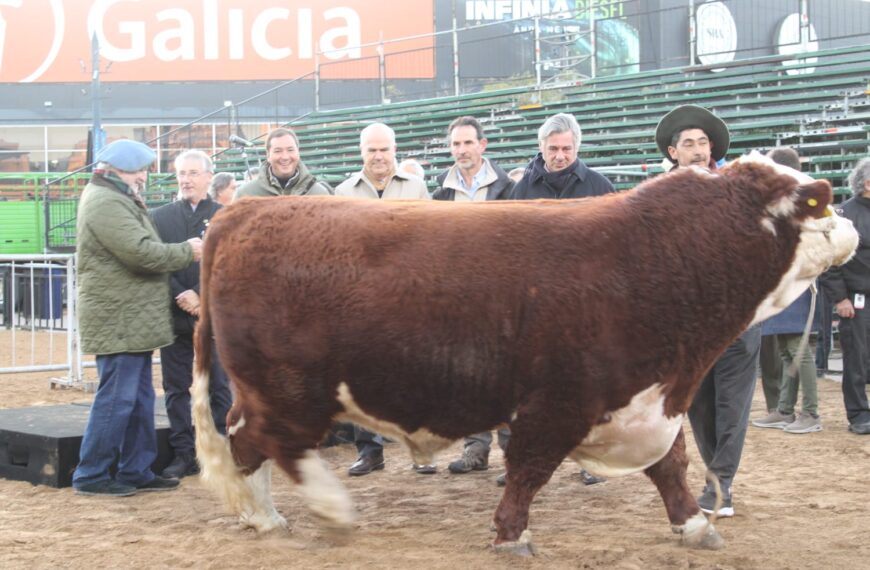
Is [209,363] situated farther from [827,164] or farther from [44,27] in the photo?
[44,27]

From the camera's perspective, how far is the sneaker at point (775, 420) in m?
8.16

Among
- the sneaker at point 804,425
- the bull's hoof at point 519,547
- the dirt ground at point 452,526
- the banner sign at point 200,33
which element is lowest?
the dirt ground at point 452,526

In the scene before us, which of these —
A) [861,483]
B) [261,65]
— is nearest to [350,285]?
[861,483]

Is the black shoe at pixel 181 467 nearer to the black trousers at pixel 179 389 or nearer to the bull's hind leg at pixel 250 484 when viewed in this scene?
the black trousers at pixel 179 389

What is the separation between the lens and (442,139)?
2311cm

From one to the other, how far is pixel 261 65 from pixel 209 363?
108ft

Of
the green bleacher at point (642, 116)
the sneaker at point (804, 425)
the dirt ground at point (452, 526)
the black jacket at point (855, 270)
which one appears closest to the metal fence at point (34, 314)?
the dirt ground at point (452, 526)

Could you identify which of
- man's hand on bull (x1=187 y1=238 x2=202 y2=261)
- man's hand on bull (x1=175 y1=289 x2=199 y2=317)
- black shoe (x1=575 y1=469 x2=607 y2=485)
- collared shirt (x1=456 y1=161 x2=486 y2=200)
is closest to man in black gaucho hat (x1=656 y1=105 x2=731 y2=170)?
collared shirt (x1=456 y1=161 x2=486 y2=200)

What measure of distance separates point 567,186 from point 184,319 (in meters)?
2.50

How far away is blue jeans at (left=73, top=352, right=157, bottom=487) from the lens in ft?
19.2

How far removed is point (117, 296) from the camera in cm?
588

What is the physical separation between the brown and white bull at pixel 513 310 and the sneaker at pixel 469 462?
6.37ft

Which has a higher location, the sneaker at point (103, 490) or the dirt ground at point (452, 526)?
the sneaker at point (103, 490)

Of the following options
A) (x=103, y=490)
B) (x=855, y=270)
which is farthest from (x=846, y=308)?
(x=103, y=490)
